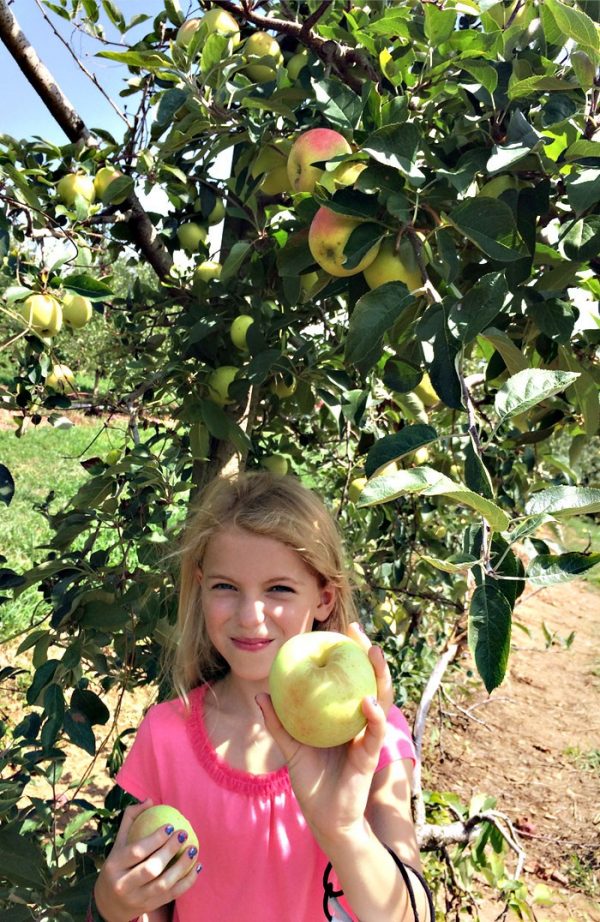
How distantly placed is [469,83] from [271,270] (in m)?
0.60

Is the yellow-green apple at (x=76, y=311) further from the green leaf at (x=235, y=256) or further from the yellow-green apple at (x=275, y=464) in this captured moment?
the yellow-green apple at (x=275, y=464)

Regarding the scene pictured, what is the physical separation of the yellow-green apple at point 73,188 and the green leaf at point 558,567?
1180 millimetres

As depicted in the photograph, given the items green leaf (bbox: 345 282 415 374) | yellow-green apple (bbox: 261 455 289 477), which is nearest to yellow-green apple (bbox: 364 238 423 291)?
green leaf (bbox: 345 282 415 374)

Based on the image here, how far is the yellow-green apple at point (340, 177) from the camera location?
1018 mm

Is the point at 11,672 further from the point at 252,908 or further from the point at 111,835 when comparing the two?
the point at 252,908

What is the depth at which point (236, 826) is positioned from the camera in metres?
1.23

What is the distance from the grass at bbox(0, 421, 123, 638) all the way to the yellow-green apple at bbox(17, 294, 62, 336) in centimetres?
54

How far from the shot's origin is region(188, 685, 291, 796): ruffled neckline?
126cm

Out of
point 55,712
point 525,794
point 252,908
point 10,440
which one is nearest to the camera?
point 252,908

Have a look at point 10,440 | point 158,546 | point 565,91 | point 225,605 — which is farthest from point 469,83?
point 10,440

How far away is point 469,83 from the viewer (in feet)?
3.66

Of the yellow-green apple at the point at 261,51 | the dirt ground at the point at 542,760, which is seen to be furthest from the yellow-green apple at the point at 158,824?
the dirt ground at the point at 542,760

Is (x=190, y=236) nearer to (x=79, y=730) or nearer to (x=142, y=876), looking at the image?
(x=79, y=730)

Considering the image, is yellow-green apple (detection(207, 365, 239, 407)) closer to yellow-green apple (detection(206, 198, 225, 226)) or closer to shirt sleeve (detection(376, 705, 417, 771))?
yellow-green apple (detection(206, 198, 225, 226))
